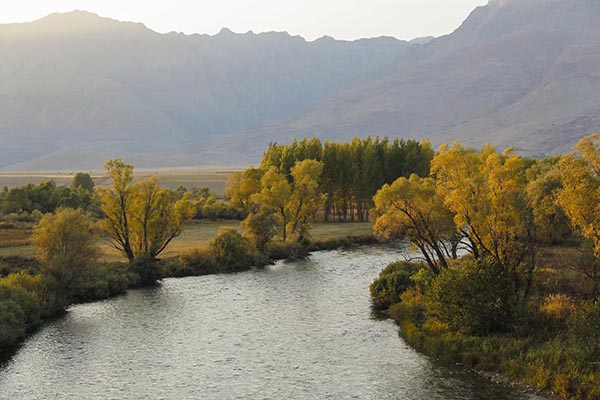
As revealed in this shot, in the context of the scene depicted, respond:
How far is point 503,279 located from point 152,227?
139 feet

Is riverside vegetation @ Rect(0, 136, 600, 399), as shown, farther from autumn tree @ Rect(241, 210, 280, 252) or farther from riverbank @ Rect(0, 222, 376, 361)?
autumn tree @ Rect(241, 210, 280, 252)

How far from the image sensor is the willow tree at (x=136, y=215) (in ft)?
230

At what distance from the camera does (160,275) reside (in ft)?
226

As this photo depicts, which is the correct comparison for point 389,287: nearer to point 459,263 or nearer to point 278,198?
point 459,263

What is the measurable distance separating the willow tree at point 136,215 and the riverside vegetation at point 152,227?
113 millimetres

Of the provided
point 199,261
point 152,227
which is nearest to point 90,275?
point 152,227

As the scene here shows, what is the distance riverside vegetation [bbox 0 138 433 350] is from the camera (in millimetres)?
56719

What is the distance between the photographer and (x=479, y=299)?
42.0 metres

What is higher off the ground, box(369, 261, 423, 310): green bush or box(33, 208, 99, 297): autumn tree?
box(33, 208, 99, 297): autumn tree

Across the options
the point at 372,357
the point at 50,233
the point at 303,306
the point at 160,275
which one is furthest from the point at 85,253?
the point at 372,357

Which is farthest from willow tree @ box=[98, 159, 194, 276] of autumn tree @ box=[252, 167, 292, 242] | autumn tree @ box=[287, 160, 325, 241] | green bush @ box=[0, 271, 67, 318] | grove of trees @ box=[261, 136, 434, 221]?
grove of trees @ box=[261, 136, 434, 221]

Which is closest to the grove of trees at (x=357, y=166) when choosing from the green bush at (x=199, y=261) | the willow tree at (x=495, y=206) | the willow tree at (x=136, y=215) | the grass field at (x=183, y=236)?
the grass field at (x=183, y=236)

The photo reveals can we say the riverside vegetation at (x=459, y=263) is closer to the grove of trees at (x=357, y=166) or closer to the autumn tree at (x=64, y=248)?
the autumn tree at (x=64, y=248)

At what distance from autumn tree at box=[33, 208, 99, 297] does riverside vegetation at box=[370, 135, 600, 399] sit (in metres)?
27.4
